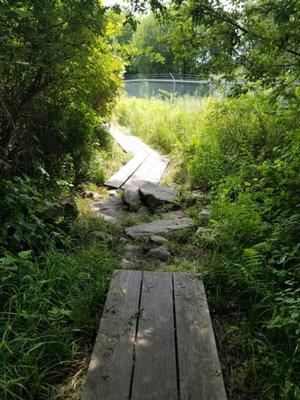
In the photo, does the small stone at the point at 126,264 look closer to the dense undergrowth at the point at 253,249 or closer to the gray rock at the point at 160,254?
the gray rock at the point at 160,254

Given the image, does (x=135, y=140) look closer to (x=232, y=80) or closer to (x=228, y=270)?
(x=232, y=80)

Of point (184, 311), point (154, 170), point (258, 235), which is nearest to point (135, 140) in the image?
point (154, 170)

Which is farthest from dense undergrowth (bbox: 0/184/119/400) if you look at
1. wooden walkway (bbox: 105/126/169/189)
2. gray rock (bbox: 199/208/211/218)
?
wooden walkway (bbox: 105/126/169/189)

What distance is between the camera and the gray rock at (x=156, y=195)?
5.80 metres

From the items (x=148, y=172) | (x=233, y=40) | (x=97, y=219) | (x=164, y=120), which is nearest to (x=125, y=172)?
(x=148, y=172)

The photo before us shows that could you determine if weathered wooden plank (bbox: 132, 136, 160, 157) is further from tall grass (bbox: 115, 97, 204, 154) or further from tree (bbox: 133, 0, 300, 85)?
tree (bbox: 133, 0, 300, 85)

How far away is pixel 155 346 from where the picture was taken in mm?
2402

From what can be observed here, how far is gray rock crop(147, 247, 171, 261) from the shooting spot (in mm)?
3992

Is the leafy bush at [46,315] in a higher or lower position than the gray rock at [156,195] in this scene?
higher

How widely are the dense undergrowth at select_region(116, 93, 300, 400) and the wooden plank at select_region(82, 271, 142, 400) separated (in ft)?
2.23

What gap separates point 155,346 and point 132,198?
3.77m

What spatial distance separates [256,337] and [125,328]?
98 cm

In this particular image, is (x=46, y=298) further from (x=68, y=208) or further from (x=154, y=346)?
(x=68, y=208)

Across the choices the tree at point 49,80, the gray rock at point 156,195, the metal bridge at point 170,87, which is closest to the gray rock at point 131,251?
the tree at point 49,80
